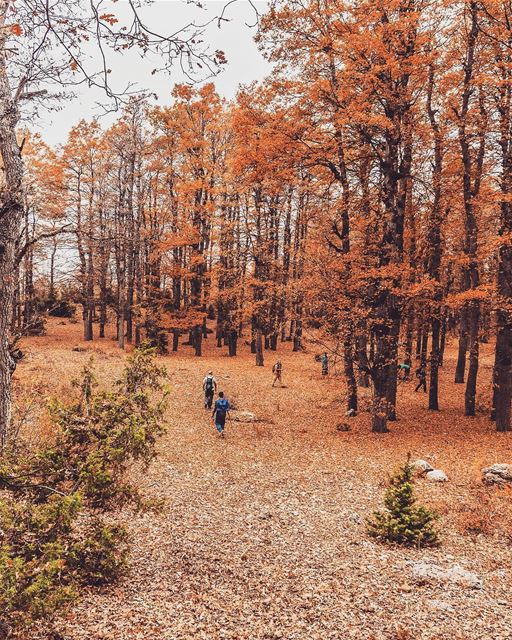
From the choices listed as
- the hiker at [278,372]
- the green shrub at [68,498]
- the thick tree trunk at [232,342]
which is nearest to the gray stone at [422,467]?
the green shrub at [68,498]

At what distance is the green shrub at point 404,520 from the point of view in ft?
25.3

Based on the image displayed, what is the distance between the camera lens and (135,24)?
3318 mm

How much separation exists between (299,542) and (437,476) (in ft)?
15.3

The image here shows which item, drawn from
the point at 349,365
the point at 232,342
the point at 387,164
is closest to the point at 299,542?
the point at 349,365

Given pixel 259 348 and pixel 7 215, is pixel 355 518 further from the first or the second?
pixel 259 348

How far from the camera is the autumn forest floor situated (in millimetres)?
5633

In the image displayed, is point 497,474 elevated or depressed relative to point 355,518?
elevated

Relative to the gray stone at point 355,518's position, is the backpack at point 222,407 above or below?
above

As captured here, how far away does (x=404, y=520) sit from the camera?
7828mm

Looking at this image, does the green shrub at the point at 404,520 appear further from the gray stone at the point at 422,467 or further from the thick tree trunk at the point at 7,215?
the thick tree trunk at the point at 7,215

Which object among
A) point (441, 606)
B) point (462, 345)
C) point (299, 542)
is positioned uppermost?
point (462, 345)

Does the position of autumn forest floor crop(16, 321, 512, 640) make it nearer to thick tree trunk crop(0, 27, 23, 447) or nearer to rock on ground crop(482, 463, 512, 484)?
rock on ground crop(482, 463, 512, 484)

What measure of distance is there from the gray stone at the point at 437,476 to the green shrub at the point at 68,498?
7649 mm

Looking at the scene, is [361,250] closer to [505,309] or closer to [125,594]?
[505,309]
